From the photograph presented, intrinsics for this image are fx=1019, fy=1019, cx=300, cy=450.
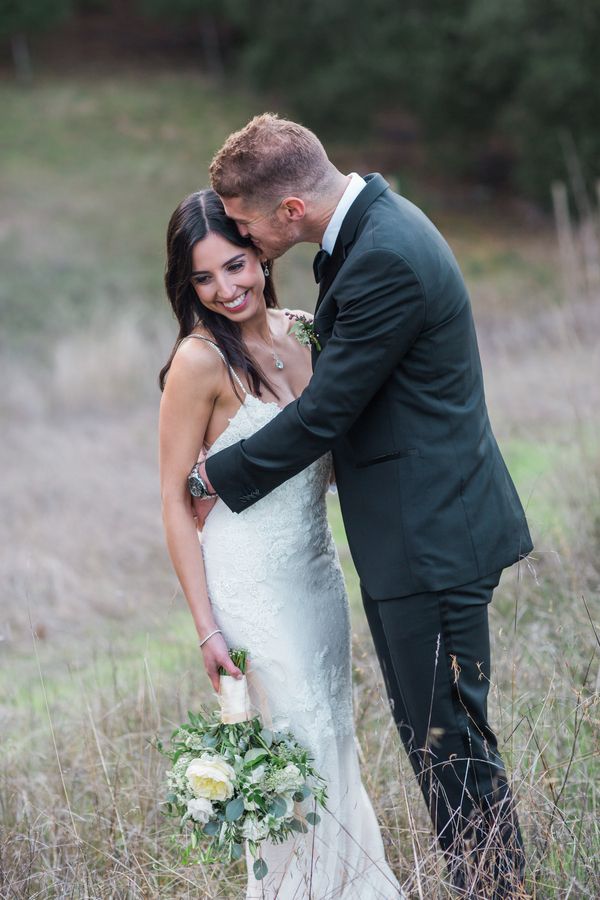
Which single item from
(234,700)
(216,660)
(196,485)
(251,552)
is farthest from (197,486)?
(234,700)

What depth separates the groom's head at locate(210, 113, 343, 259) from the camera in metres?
2.70

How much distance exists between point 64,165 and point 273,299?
26797mm

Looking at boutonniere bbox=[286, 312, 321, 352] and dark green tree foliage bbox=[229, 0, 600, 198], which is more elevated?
dark green tree foliage bbox=[229, 0, 600, 198]

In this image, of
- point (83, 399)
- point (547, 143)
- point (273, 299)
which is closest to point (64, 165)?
point (547, 143)

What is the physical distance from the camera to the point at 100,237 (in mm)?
24062

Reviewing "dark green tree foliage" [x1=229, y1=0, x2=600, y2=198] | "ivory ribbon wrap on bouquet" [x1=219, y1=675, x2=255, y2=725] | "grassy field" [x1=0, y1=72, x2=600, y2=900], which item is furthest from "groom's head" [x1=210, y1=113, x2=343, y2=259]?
"dark green tree foliage" [x1=229, y1=0, x2=600, y2=198]

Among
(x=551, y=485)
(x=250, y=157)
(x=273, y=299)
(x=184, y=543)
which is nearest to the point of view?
(x=250, y=157)

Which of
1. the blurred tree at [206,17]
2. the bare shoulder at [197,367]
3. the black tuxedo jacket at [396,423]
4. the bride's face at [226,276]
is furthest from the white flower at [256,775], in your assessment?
the blurred tree at [206,17]

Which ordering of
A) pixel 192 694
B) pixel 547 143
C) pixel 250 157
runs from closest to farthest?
pixel 250 157 < pixel 192 694 < pixel 547 143

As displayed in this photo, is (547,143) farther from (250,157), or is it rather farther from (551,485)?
(250,157)

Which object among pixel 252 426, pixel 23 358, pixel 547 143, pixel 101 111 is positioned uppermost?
pixel 101 111

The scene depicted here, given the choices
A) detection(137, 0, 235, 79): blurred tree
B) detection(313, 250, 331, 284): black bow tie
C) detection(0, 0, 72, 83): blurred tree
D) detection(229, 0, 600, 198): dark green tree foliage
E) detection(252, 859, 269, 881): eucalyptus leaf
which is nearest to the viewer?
detection(252, 859, 269, 881): eucalyptus leaf

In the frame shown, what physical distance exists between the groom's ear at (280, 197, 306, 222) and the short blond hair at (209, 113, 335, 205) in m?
0.02

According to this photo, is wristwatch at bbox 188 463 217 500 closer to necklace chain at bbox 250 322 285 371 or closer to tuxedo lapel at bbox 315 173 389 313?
necklace chain at bbox 250 322 285 371
